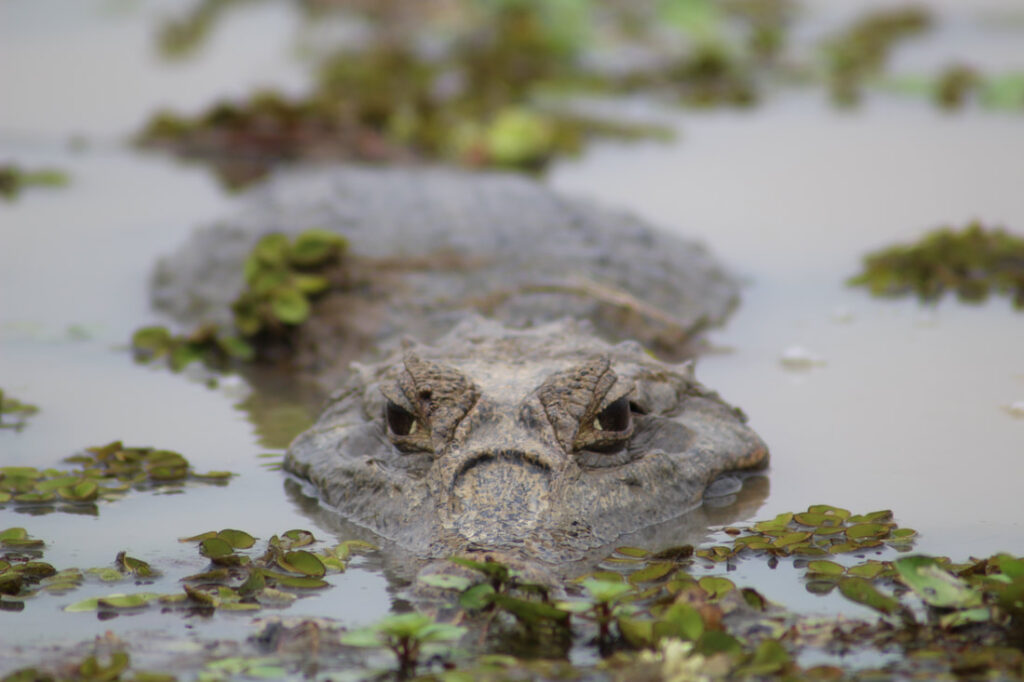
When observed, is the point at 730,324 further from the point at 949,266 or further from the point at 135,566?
the point at 135,566

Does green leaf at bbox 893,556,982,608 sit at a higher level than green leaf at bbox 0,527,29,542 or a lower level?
lower

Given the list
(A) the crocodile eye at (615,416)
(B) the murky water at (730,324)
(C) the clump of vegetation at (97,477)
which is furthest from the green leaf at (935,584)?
(C) the clump of vegetation at (97,477)

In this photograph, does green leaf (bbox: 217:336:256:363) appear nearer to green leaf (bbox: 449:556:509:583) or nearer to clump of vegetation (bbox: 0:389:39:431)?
clump of vegetation (bbox: 0:389:39:431)

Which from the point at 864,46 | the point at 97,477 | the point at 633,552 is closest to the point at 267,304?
the point at 97,477

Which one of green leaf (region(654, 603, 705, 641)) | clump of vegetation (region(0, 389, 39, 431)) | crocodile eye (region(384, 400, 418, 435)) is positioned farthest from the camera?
clump of vegetation (region(0, 389, 39, 431))

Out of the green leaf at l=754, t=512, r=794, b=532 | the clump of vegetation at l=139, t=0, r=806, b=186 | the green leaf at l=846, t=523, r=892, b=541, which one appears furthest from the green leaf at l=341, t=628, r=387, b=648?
the clump of vegetation at l=139, t=0, r=806, b=186

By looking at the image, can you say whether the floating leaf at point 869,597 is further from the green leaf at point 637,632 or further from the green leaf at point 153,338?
the green leaf at point 153,338
